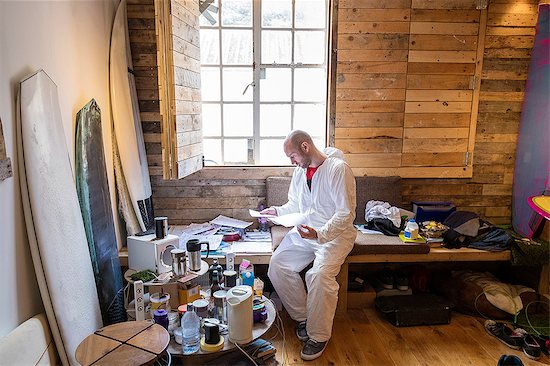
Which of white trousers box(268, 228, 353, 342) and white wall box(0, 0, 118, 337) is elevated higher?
white wall box(0, 0, 118, 337)

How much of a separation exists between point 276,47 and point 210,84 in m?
0.63

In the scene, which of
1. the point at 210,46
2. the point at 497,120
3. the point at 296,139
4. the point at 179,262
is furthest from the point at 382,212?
the point at 210,46

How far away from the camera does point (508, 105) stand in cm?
344

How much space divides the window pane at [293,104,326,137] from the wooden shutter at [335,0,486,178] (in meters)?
0.22

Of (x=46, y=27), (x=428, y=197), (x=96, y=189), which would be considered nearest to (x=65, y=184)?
(x=96, y=189)

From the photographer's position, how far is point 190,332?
6.13 feet

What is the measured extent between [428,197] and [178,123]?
2215mm

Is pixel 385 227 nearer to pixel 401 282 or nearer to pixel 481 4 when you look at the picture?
pixel 401 282

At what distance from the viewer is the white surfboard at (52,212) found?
1.77 m

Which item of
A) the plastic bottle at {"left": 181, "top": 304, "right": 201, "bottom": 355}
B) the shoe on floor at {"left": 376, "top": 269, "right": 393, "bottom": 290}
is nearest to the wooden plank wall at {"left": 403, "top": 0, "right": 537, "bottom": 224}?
the shoe on floor at {"left": 376, "top": 269, "right": 393, "bottom": 290}

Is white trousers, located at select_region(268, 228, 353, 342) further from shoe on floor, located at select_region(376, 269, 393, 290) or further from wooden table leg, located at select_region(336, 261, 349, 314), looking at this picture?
shoe on floor, located at select_region(376, 269, 393, 290)

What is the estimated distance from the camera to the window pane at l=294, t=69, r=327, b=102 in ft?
11.3

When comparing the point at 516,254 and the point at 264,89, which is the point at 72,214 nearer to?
the point at 264,89

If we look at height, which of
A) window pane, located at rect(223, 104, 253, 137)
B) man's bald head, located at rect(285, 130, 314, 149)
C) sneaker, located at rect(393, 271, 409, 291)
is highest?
window pane, located at rect(223, 104, 253, 137)
